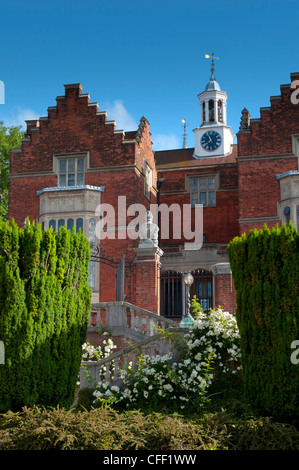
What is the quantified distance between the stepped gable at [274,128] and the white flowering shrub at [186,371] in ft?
38.0

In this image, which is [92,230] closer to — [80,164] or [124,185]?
[124,185]

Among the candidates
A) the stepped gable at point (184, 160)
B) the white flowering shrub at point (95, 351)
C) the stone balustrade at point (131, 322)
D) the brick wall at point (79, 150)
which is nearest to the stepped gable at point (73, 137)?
the brick wall at point (79, 150)

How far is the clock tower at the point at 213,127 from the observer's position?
30578 millimetres

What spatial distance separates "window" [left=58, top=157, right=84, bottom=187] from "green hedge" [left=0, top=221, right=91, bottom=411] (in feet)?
41.2

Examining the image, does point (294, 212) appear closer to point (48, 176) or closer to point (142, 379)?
point (48, 176)

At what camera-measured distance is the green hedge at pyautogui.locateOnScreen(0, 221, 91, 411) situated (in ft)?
33.3

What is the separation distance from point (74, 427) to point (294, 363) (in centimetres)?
361

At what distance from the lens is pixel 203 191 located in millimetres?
27266

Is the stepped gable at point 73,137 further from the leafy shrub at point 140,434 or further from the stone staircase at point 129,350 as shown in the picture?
the leafy shrub at point 140,434

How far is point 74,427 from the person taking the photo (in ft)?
29.5

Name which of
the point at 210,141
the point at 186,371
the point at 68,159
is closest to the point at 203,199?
the point at 210,141

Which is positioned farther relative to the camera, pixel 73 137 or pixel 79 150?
pixel 73 137

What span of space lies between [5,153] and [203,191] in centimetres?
1136

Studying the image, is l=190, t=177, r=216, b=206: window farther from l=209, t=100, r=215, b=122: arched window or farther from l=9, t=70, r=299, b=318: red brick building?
l=209, t=100, r=215, b=122: arched window
